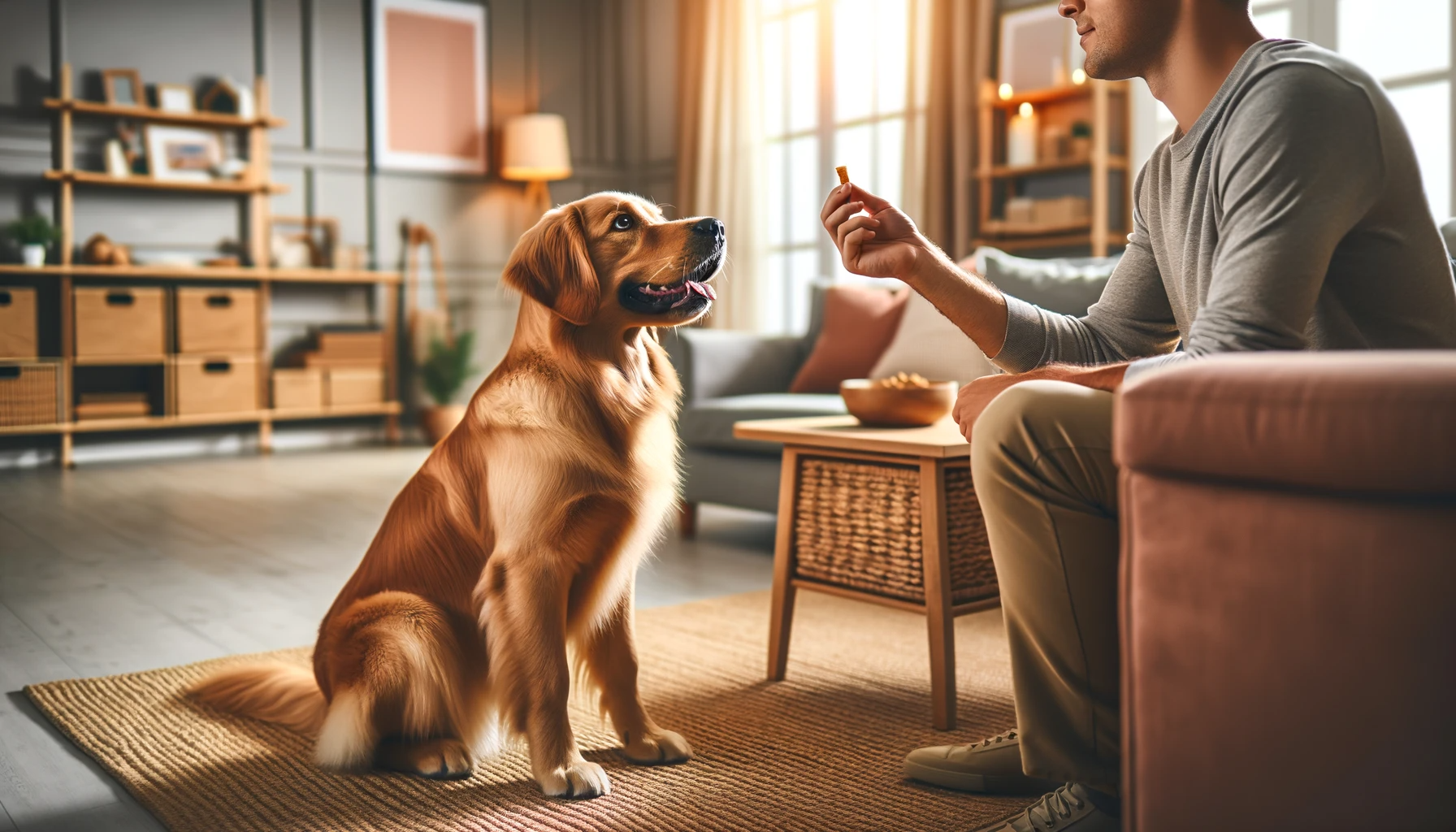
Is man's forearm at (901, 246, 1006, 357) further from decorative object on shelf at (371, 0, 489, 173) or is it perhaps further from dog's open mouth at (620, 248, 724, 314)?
decorative object on shelf at (371, 0, 489, 173)

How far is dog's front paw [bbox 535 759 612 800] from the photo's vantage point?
4.67 feet

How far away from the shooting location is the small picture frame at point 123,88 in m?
5.27

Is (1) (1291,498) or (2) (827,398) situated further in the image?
(2) (827,398)

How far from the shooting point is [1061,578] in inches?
45.4

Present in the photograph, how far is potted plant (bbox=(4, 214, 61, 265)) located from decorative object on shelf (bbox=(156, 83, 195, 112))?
0.82 metres

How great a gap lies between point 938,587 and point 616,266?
2.37 feet

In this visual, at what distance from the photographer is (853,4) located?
560 centimetres

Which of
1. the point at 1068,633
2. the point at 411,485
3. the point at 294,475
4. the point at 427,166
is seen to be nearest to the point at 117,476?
the point at 294,475

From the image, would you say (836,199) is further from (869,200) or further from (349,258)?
(349,258)

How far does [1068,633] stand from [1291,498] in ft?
1.25

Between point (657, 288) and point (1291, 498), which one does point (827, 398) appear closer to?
point (657, 288)

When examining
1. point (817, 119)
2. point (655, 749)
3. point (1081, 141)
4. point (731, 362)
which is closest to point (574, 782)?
point (655, 749)

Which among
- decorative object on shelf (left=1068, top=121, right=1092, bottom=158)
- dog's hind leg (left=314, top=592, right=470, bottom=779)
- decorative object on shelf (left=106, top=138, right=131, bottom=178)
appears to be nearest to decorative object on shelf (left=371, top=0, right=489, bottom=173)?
decorative object on shelf (left=106, top=138, right=131, bottom=178)

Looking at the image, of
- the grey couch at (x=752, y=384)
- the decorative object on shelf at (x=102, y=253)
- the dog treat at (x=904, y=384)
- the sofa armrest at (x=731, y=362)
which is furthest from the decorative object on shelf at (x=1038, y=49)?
the decorative object on shelf at (x=102, y=253)
